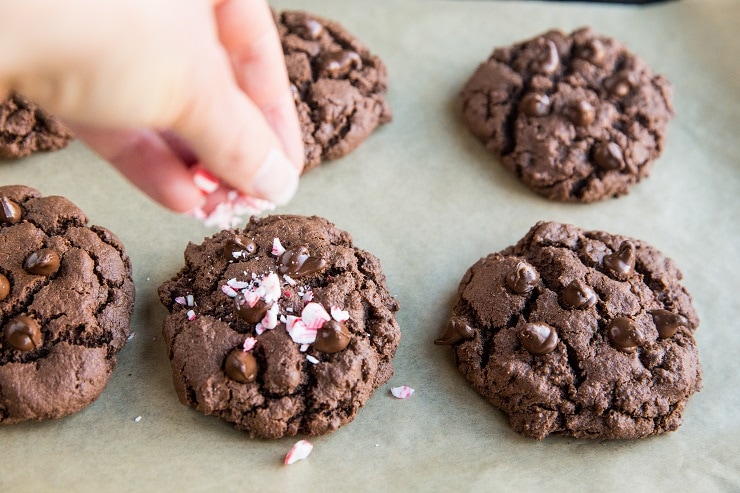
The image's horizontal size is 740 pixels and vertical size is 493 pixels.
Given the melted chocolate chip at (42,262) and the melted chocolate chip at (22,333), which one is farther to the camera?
the melted chocolate chip at (42,262)

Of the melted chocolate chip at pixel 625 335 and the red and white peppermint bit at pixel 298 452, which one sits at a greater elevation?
the melted chocolate chip at pixel 625 335

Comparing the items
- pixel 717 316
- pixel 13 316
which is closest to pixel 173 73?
pixel 13 316

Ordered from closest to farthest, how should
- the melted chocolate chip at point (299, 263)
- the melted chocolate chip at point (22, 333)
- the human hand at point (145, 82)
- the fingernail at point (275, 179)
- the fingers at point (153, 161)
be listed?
the human hand at point (145, 82), the fingernail at point (275, 179), the fingers at point (153, 161), the melted chocolate chip at point (22, 333), the melted chocolate chip at point (299, 263)

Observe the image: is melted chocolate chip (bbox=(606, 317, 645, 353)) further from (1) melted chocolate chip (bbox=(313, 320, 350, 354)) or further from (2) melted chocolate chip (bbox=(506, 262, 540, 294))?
(1) melted chocolate chip (bbox=(313, 320, 350, 354))

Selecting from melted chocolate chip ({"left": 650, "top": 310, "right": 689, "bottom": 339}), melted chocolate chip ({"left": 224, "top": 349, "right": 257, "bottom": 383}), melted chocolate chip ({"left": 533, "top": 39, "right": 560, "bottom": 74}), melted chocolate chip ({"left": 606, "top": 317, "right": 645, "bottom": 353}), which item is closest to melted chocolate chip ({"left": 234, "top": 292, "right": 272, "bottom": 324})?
melted chocolate chip ({"left": 224, "top": 349, "right": 257, "bottom": 383})

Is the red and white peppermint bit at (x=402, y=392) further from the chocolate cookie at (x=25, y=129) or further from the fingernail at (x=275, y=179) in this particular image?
the chocolate cookie at (x=25, y=129)

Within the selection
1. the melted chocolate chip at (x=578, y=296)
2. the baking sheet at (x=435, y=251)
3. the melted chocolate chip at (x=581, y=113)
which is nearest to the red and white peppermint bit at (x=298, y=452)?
the baking sheet at (x=435, y=251)
